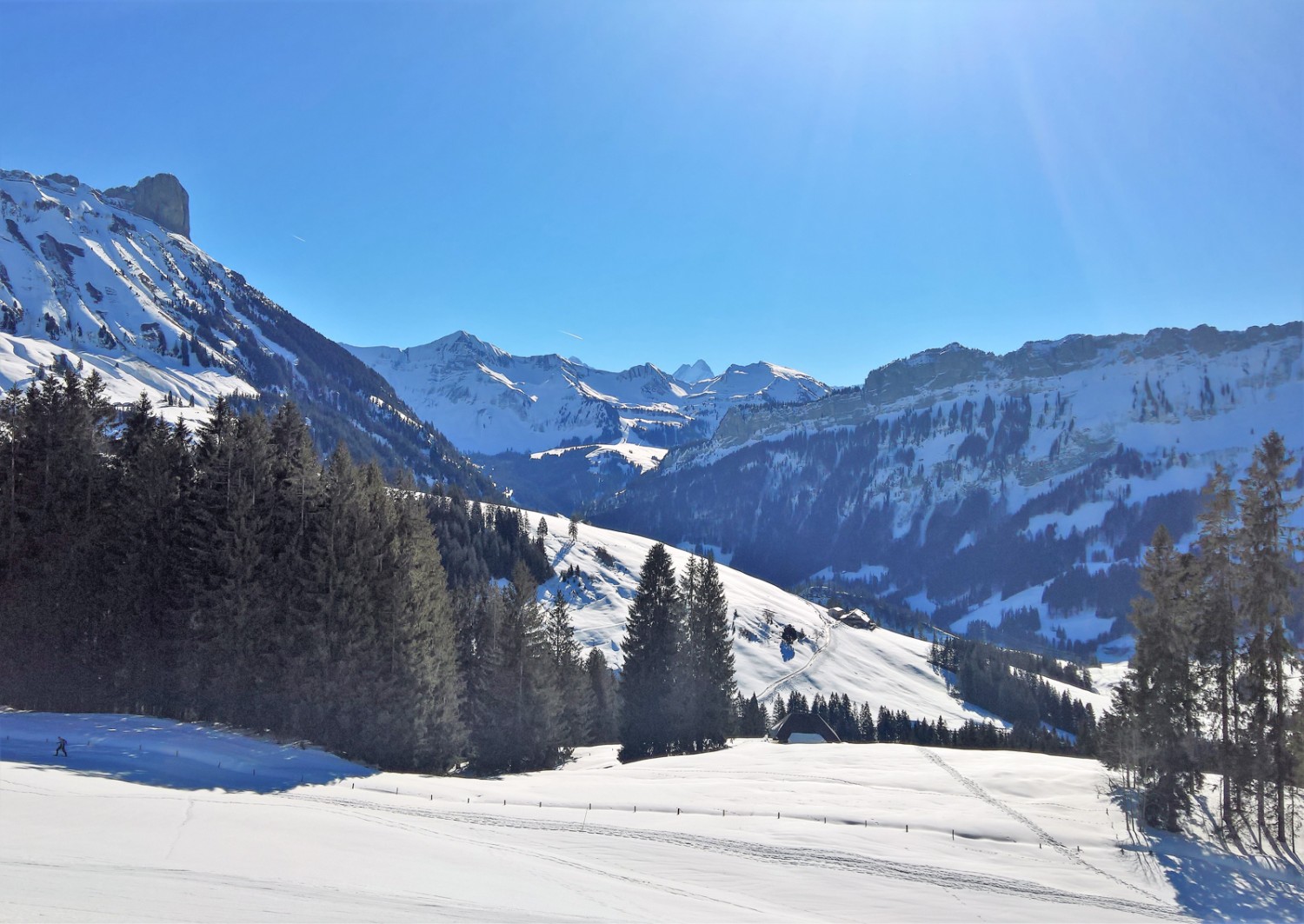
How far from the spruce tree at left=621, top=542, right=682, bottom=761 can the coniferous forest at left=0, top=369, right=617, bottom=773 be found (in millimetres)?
14347

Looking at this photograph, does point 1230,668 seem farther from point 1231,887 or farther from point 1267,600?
point 1231,887

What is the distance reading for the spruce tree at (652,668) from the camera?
50.8 m

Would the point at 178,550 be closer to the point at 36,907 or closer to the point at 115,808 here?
the point at 115,808

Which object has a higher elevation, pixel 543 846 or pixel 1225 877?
pixel 1225 877

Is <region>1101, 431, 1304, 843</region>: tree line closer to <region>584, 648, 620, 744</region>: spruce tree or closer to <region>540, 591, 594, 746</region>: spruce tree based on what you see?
<region>540, 591, 594, 746</region>: spruce tree

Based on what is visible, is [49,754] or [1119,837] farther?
Result: [49,754]

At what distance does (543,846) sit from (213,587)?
76.3ft

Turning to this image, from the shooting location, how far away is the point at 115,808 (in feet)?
62.6

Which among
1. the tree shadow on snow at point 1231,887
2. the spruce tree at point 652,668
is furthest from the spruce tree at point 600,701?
the tree shadow on snow at point 1231,887

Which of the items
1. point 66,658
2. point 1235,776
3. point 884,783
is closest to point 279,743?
point 66,658

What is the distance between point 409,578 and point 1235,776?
33.8 meters

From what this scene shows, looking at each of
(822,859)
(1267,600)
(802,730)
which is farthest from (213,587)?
(802,730)

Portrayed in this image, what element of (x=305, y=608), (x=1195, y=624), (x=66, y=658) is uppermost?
(x=1195, y=624)

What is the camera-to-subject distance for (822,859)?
67.6 ft
